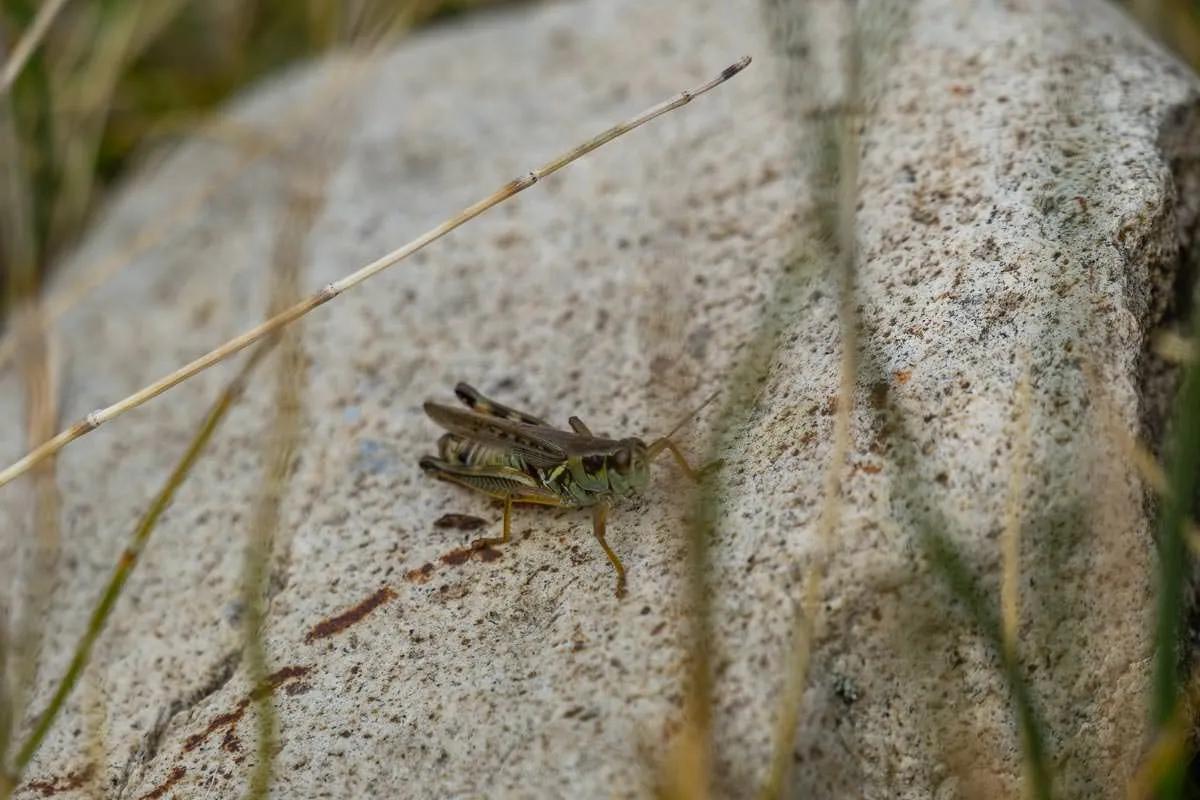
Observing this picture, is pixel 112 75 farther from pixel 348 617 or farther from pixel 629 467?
pixel 629 467

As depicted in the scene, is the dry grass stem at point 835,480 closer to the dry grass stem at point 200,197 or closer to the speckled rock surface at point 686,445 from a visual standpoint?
the speckled rock surface at point 686,445

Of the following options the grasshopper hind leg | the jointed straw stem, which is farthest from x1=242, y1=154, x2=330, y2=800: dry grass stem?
the grasshopper hind leg

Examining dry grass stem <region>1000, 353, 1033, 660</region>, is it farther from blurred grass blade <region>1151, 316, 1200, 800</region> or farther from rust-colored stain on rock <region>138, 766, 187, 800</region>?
rust-colored stain on rock <region>138, 766, 187, 800</region>

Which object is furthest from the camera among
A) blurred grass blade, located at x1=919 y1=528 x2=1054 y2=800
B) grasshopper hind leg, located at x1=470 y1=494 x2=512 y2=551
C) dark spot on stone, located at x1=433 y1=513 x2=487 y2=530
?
dark spot on stone, located at x1=433 y1=513 x2=487 y2=530

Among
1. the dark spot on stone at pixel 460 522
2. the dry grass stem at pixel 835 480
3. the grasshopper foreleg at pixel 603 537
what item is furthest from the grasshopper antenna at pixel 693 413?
the dark spot on stone at pixel 460 522

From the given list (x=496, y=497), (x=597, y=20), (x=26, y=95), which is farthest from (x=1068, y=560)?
(x=26, y=95)

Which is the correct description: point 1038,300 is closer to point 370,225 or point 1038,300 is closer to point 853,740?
point 853,740

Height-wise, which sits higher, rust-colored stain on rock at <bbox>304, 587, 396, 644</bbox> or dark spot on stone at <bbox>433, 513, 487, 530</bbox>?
rust-colored stain on rock at <bbox>304, 587, 396, 644</bbox>
